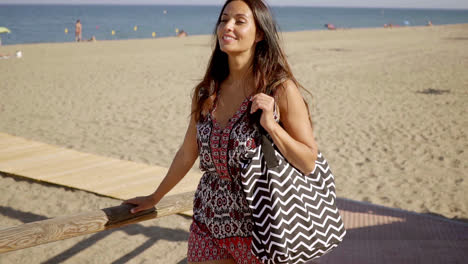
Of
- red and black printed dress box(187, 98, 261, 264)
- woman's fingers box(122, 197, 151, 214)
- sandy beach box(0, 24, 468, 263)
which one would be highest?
red and black printed dress box(187, 98, 261, 264)

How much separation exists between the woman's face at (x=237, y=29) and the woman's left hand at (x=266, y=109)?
30cm

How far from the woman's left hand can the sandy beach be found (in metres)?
2.69

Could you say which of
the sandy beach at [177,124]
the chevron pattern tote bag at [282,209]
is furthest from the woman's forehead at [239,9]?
the sandy beach at [177,124]

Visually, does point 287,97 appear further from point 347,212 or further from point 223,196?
point 347,212

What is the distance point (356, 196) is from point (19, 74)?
503 inches

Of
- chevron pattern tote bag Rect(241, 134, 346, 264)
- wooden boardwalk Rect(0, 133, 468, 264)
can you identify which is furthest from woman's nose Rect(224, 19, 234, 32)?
wooden boardwalk Rect(0, 133, 468, 264)

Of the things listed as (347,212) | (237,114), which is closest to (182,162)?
(237,114)

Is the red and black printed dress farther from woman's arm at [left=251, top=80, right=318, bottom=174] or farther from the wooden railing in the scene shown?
the wooden railing

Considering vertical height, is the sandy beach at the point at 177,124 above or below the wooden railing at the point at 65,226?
below

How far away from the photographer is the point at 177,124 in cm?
877

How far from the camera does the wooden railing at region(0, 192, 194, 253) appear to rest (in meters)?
1.98

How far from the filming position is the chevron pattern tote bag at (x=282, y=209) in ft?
5.16

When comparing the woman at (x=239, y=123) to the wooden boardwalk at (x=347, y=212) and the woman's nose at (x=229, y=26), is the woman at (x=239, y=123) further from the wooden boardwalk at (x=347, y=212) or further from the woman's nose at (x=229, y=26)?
the wooden boardwalk at (x=347, y=212)

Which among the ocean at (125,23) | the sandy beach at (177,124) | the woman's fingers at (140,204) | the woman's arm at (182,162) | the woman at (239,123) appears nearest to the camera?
the woman at (239,123)
